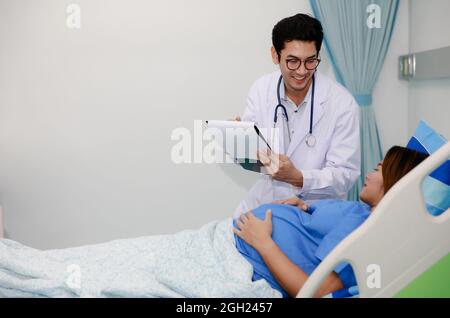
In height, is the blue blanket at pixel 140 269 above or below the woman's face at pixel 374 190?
below

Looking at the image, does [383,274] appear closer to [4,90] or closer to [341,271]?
[341,271]

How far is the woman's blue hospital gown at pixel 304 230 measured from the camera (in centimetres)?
138

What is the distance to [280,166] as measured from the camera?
1.81 meters

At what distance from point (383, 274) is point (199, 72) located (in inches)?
50.0

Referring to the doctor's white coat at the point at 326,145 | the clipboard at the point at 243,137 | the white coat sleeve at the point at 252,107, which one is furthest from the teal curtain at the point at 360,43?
the clipboard at the point at 243,137

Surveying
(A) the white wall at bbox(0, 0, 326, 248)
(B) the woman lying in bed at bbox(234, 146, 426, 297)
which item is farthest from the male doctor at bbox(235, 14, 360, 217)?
(B) the woman lying in bed at bbox(234, 146, 426, 297)

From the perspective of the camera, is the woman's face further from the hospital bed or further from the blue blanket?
the blue blanket

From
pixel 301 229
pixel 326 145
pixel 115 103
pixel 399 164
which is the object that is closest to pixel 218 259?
pixel 301 229

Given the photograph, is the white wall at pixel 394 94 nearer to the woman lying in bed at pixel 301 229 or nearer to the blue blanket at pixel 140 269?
the woman lying in bed at pixel 301 229

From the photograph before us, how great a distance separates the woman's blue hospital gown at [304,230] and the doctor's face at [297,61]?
56 cm

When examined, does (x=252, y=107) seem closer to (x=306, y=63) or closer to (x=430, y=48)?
(x=306, y=63)

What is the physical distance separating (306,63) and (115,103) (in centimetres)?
84

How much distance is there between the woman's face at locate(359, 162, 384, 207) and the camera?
4.80 ft
